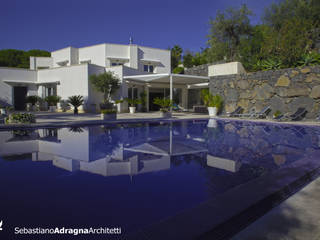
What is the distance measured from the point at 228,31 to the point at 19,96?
24.4 m

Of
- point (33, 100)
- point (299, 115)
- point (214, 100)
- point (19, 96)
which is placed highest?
point (19, 96)

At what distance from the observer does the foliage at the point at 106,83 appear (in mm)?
18703

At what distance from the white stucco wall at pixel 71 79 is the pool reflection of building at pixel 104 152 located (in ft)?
39.9

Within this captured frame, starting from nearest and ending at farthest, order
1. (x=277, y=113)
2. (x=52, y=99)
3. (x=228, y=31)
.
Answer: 1. (x=277, y=113)
2. (x=52, y=99)
3. (x=228, y=31)

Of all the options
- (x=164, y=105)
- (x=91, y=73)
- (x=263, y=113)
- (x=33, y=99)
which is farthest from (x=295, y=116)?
(x=33, y=99)

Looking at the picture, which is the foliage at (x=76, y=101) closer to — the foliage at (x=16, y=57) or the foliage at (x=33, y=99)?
the foliage at (x=33, y=99)

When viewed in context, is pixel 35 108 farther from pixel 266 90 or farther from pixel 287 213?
pixel 287 213

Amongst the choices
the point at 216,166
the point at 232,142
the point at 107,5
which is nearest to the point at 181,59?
the point at 107,5

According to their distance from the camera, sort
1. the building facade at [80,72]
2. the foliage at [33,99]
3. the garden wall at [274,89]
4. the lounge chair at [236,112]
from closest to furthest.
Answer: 1. the garden wall at [274,89]
2. the lounge chair at [236,112]
3. the building facade at [80,72]
4. the foliage at [33,99]

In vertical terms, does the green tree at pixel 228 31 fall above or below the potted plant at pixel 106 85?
above

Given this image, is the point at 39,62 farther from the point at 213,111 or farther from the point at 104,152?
the point at 104,152

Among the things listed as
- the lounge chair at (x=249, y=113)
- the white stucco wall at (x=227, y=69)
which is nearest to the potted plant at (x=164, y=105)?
the lounge chair at (x=249, y=113)

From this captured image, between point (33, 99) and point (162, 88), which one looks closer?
point (33, 99)

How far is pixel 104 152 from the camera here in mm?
6137
